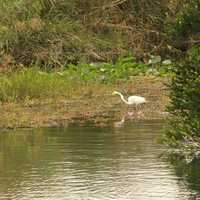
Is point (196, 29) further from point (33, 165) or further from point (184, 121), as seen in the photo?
point (33, 165)

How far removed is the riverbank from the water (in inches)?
49.8

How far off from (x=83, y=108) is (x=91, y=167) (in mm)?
6783

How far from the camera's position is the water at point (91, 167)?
9.95 m

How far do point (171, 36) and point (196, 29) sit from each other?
0.32 meters

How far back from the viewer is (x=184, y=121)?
391 inches

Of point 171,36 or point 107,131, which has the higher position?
point 171,36

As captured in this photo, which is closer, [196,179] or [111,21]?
[196,179]

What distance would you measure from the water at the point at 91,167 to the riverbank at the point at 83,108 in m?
1.27

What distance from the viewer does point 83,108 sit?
18.3 meters

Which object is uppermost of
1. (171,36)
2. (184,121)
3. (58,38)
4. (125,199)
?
(58,38)

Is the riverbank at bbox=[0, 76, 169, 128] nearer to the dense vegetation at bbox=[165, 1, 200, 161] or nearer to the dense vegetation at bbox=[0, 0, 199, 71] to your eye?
the dense vegetation at bbox=[0, 0, 199, 71]

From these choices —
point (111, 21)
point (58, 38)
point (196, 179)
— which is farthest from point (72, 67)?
point (196, 179)

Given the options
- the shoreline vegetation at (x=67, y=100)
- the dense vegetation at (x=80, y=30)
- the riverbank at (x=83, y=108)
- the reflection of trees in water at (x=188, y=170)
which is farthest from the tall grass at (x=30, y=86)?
the reflection of trees in water at (x=188, y=170)

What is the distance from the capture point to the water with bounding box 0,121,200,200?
32.7ft
